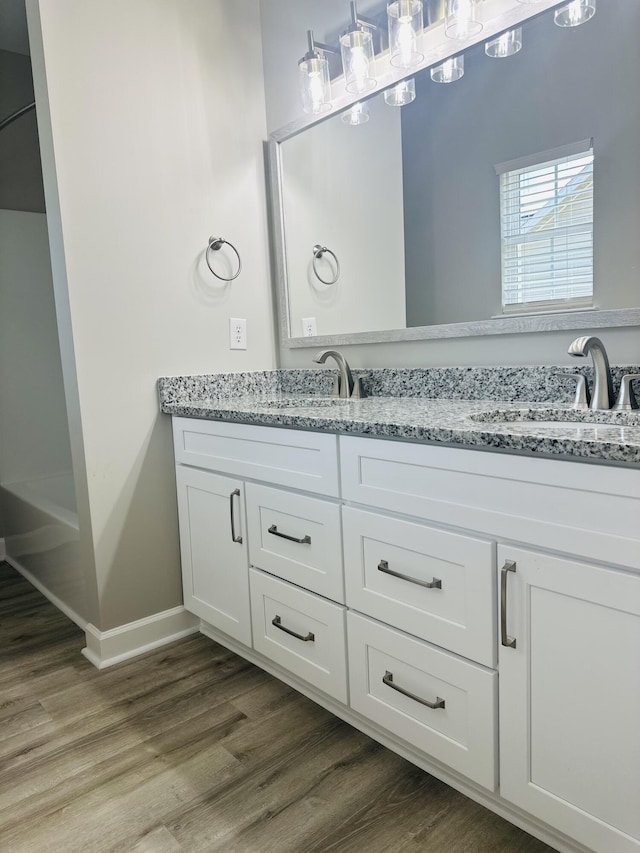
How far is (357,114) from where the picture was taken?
6.64 ft

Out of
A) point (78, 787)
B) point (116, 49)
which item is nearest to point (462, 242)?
point (116, 49)

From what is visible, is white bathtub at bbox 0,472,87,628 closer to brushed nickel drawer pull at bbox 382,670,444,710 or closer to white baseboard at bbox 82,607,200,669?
white baseboard at bbox 82,607,200,669

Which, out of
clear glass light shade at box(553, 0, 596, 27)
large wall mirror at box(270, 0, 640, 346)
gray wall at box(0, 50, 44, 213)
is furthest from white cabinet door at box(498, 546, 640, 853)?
gray wall at box(0, 50, 44, 213)

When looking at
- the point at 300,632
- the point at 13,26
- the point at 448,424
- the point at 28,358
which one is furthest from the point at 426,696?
the point at 13,26

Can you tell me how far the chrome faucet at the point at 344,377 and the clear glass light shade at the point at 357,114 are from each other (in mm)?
759

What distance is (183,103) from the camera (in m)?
2.10

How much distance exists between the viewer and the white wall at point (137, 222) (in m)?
1.86

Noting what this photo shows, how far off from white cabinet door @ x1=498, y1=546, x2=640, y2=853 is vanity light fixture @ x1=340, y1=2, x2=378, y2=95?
5.15ft

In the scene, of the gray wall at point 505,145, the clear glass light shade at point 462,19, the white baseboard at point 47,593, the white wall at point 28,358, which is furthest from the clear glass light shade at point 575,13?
the white wall at point 28,358

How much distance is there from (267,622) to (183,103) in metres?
1.73

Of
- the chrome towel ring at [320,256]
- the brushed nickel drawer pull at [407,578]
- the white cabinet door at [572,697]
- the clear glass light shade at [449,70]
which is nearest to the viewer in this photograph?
the white cabinet door at [572,697]

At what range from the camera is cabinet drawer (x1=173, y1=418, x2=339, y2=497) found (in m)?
1.49

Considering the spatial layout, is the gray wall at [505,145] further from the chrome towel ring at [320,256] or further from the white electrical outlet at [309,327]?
the white electrical outlet at [309,327]

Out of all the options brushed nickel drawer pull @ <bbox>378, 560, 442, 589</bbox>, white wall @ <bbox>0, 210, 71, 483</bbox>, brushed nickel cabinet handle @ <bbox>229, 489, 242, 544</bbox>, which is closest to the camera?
brushed nickel drawer pull @ <bbox>378, 560, 442, 589</bbox>
